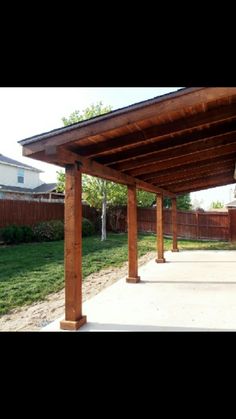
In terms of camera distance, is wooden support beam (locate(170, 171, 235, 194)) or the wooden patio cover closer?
the wooden patio cover

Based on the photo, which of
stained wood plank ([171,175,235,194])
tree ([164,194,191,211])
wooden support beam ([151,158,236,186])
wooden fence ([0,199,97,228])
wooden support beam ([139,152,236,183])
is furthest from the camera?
tree ([164,194,191,211])

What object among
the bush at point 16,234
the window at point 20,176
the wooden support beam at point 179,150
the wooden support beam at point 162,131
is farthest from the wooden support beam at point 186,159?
the window at point 20,176

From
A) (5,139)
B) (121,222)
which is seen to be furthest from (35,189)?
(121,222)

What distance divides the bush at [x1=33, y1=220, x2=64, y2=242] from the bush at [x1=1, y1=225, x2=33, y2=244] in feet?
1.33

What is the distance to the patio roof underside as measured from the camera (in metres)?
3.48

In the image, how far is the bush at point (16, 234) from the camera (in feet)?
41.7

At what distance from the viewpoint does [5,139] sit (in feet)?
82.1

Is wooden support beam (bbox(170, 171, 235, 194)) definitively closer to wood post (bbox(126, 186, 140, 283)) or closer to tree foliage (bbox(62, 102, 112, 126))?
wood post (bbox(126, 186, 140, 283))

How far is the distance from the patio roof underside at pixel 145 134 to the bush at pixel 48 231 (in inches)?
358

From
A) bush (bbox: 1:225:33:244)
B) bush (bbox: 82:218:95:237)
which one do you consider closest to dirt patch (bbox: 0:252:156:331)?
bush (bbox: 1:225:33:244)

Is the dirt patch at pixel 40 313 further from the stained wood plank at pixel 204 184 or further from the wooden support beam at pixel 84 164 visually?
the stained wood plank at pixel 204 184

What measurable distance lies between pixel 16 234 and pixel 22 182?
11.9 metres
